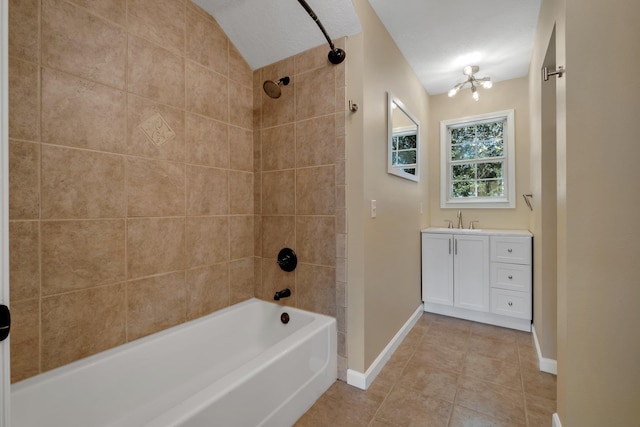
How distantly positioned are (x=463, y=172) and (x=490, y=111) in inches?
29.2

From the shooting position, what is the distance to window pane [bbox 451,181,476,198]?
3.35m

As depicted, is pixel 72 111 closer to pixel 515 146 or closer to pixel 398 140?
pixel 398 140

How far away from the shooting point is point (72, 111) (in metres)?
1.27

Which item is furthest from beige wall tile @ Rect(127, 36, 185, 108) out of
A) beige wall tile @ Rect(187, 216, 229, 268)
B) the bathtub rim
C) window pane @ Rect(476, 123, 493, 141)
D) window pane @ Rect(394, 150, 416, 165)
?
window pane @ Rect(476, 123, 493, 141)

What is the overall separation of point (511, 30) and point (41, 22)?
304cm

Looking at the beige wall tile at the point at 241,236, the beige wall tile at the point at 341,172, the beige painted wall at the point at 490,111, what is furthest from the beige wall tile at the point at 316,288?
the beige painted wall at the point at 490,111

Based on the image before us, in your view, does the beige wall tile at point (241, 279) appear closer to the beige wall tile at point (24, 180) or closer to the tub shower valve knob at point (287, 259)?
the tub shower valve knob at point (287, 259)

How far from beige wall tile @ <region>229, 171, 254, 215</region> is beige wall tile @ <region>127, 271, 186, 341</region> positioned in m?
0.60

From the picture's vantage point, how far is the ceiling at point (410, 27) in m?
1.77

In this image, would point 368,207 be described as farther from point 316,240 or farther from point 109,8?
point 109,8

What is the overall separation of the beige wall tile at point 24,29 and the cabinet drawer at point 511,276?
352 centimetres

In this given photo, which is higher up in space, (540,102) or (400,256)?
(540,102)

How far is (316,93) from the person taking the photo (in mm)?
1881

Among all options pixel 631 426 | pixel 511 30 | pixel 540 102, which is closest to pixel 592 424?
pixel 631 426
